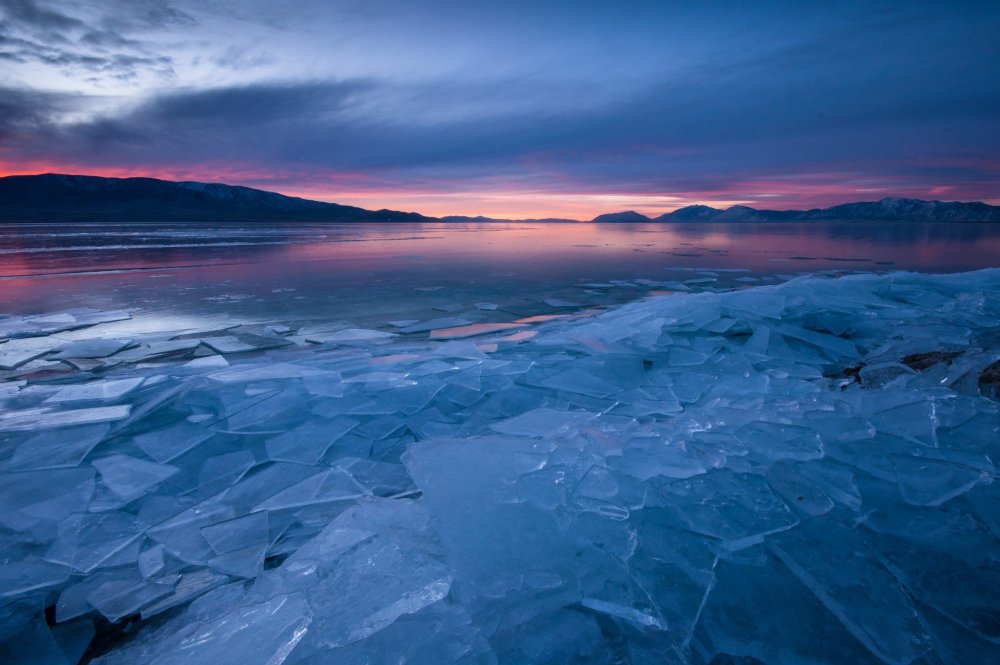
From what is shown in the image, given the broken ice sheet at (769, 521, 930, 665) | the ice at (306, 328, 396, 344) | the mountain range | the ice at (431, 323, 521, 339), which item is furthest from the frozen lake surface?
the mountain range

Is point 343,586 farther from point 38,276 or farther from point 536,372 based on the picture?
point 38,276

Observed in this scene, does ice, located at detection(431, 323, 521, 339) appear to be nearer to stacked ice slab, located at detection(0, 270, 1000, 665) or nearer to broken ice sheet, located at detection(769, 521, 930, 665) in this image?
stacked ice slab, located at detection(0, 270, 1000, 665)

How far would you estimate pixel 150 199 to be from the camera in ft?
288

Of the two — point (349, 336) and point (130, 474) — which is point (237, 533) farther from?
point (349, 336)

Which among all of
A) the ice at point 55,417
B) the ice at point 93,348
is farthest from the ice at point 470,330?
the ice at point 93,348

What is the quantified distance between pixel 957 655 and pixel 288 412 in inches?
118

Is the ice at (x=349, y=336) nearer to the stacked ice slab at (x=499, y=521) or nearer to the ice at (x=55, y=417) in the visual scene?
the stacked ice slab at (x=499, y=521)

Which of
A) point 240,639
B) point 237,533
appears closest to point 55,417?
point 237,533

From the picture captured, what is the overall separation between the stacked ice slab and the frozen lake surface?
0.4 inches

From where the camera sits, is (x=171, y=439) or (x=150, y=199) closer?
(x=171, y=439)

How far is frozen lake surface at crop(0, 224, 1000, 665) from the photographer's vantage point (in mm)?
1330

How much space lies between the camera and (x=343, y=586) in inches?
56.7

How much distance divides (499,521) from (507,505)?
9cm

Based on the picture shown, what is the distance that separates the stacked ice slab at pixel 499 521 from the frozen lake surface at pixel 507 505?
0.03ft
